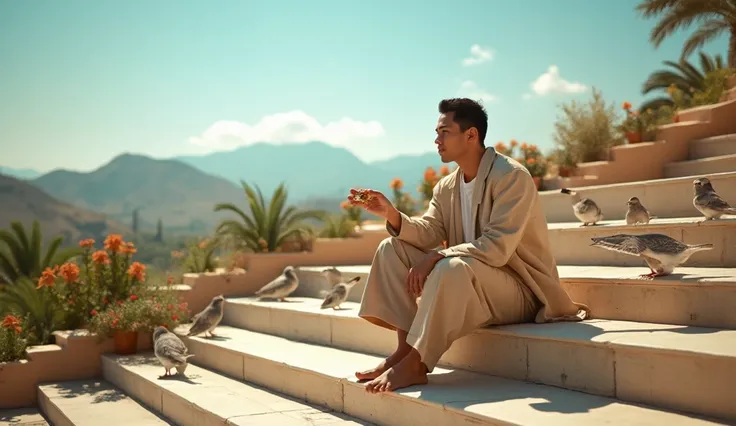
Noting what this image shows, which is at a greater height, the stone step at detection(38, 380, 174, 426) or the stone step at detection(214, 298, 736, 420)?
the stone step at detection(214, 298, 736, 420)

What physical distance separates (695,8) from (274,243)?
8.32 metres

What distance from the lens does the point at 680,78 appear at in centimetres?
1675

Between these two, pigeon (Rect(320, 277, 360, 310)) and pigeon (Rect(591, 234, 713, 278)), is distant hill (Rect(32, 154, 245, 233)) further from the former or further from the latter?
pigeon (Rect(591, 234, 713, 278))

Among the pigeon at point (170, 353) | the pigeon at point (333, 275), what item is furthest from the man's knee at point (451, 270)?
the pigeon at point (333, 275)

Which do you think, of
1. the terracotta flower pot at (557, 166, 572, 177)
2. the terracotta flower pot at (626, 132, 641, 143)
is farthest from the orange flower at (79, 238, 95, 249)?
the terracotta flower pot at (626, 132, 641, 143)

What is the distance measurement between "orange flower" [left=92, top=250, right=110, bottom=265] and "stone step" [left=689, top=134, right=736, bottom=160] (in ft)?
21.4

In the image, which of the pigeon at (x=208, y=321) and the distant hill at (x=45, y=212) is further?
the distant hill at (x=45, y=212)

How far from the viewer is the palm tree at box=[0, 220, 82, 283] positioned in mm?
8656

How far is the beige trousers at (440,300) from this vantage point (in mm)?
3443

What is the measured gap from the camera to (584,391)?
334 cm

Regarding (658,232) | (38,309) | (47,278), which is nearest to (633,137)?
(658,232)

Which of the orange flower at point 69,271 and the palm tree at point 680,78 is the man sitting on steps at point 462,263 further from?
the palm tree at point 680,78

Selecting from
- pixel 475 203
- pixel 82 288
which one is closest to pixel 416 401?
pixel 475 203

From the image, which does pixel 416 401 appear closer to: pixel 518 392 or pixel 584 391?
pixel 518 392
